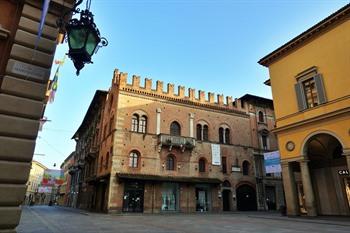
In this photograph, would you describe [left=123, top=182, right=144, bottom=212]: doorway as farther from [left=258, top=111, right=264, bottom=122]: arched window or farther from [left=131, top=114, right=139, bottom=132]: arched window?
[left=258, top=111, right=264, bottom=122]: arched window

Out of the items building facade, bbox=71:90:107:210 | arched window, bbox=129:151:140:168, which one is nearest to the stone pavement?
arched window, bbox=129:151:140:168

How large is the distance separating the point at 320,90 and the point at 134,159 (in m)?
17.1

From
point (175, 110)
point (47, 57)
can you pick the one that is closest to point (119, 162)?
point (175, 110)

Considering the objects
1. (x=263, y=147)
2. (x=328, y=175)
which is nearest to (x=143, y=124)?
(x=263, y=147)

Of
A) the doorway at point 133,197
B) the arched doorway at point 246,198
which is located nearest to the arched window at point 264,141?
the arched doorway at point 246,198

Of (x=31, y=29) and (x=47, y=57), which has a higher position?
(x=31, y=29)

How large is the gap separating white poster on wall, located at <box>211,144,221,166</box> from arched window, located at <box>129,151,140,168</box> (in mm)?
8682

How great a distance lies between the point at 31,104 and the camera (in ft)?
15.9

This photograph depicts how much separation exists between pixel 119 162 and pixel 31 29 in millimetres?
20543

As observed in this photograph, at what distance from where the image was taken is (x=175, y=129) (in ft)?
95.5

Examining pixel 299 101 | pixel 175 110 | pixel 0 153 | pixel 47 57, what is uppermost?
pixel 175 110

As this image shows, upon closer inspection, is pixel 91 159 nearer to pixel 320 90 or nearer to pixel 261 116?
pixel 261 116

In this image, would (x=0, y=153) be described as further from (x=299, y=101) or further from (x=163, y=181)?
(x=163, y=181)

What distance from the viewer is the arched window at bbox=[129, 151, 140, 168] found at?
25669 millimetres
